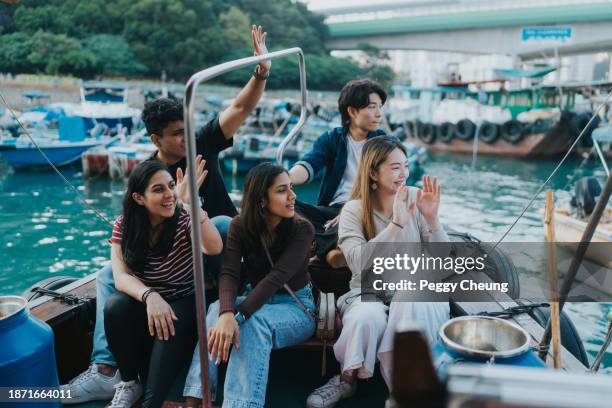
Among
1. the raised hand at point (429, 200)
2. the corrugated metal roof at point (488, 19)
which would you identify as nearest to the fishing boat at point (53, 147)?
the raised hand at point (429, 200)

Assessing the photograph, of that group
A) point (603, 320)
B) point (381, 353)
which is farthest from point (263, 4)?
point (381, 353)

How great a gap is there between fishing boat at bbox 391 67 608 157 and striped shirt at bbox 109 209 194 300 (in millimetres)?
18858

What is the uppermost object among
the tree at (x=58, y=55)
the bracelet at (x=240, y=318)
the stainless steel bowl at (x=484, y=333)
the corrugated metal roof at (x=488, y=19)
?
the corrugated metal roof at (x=488, y=19)

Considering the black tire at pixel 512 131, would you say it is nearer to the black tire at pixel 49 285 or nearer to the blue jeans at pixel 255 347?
the black tire at pixel 49 285

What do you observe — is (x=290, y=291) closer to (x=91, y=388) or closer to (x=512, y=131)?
(x=91, y=388)

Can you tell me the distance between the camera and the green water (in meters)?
8.31

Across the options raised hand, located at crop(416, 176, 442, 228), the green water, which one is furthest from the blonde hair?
the green water

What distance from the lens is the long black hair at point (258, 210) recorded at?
255 centimetres

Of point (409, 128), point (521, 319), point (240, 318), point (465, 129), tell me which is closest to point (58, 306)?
point (240, 318)

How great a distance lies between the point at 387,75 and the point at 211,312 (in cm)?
4168

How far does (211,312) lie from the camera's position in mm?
2479

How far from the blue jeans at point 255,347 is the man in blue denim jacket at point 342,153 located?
0.84 metres

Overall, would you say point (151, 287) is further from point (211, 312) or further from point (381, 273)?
point (381, 273)

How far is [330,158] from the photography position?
148 inches
